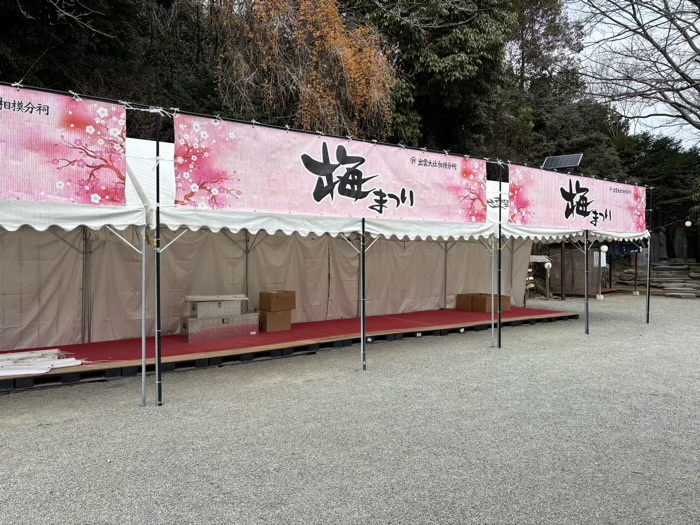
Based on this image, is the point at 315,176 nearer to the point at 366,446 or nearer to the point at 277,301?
the point at 277,301

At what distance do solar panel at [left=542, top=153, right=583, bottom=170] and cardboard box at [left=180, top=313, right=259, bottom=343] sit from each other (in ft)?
33.4

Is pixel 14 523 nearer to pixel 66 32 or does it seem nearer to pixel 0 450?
pixel 0 450

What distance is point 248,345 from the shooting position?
669 centimetres

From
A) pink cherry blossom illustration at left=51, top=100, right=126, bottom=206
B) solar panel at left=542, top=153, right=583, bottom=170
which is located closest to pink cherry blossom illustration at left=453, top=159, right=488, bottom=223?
pink cherry blossom illustration at left=51, top=100, right=126, bottom=206

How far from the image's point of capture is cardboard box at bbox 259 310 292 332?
7.71m

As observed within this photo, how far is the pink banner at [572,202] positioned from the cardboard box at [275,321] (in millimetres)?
3759

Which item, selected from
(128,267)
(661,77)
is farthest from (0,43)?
(661,77)

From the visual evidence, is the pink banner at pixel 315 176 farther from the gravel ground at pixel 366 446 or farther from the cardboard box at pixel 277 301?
the cardboard box at pixel 277 301

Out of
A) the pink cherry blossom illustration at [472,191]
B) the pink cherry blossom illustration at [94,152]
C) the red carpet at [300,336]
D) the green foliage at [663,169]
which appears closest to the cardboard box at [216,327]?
the red carpet at [300,336]

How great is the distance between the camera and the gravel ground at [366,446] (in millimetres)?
2738

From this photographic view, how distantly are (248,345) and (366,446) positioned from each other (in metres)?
3.38

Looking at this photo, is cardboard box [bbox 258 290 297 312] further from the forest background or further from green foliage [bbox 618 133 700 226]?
green foliage [bbox 618 133 700 226]

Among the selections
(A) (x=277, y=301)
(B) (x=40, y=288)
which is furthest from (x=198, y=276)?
(B) (x=40, y=288)

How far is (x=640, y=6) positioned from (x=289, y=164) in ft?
56.0
